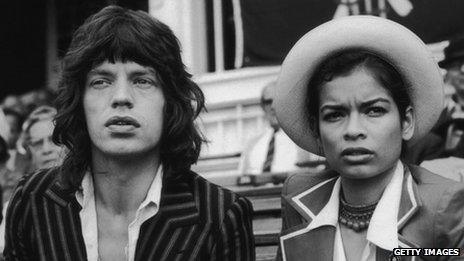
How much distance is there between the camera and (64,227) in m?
2.69

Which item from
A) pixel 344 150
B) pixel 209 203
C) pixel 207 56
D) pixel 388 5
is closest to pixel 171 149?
pixel 209 203

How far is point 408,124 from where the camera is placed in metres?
2.51

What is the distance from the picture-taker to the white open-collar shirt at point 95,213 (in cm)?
264

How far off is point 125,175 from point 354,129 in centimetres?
86

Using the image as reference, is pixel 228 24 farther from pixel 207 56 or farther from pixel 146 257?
pixel 146 257

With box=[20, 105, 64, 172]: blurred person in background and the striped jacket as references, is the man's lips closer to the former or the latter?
the striped jacket

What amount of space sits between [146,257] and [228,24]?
5184mm

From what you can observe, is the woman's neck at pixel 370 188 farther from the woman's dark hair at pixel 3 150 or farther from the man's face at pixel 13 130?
the man's face at pixel 13 130

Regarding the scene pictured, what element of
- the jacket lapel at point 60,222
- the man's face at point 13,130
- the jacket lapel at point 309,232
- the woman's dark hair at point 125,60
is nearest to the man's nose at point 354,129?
the jacket lapel at point 309,232

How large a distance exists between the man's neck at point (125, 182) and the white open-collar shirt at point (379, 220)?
25.0 inches

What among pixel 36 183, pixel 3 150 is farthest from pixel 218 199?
pixel 3 150

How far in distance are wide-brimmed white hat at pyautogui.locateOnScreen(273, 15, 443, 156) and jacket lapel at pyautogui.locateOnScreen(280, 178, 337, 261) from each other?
314 mm

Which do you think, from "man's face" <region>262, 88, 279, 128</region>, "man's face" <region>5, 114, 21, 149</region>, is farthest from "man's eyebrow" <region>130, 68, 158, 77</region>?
"man's face" <region>5, 114, 21, 149</region>

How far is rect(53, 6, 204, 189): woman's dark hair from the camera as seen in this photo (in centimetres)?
269
